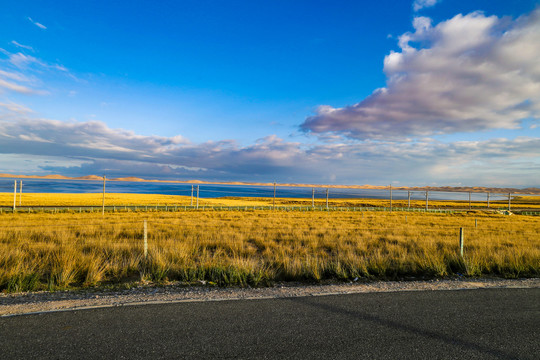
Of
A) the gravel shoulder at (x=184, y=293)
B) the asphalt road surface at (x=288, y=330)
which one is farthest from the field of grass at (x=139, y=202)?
the asphalt road surface at (x=288, y=330)

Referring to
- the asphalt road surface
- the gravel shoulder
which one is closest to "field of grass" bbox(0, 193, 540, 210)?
the gravel shoulder

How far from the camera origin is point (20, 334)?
3.80 metres

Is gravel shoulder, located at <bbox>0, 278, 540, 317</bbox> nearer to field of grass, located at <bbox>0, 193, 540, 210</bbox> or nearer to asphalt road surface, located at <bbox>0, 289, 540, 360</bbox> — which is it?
asphalt road surface, located at <bbox>0, 289, 540, 360</bbox>

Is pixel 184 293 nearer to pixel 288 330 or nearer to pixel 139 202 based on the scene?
pixel 288 330

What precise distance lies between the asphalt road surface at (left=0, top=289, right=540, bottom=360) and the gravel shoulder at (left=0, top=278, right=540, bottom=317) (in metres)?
0.33

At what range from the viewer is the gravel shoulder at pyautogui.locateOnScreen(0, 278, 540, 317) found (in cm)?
488

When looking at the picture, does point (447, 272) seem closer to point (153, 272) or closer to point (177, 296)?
point (177, 296)

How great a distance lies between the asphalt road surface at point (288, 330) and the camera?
3451 millimetres

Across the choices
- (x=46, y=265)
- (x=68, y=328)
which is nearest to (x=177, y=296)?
(x=68, y=328)

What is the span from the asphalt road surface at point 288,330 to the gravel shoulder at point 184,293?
33 centimetres

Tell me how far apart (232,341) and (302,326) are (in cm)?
104

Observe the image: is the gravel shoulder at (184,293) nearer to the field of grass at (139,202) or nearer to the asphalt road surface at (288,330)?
the asphalt road surface at (288,330)

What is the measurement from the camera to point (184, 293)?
5.71 m

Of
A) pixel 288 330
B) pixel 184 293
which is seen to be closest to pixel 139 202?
pixel 184 293
